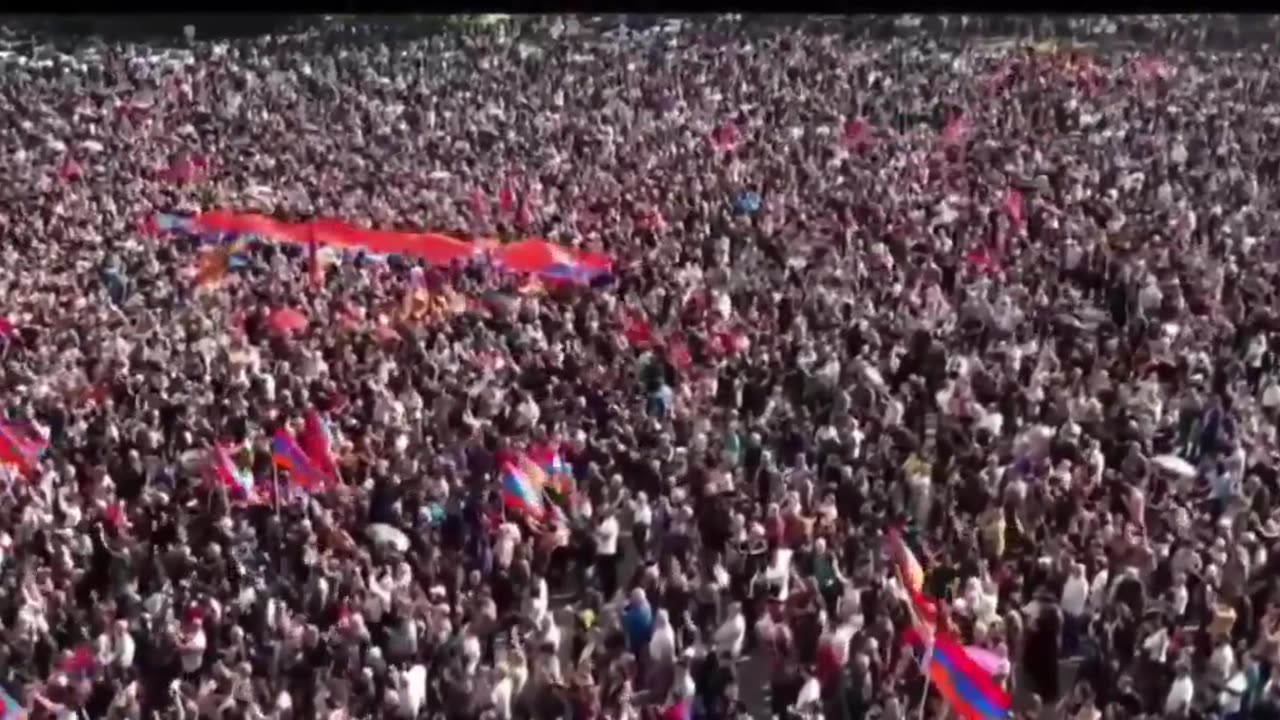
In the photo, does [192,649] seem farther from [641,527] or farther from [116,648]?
[641,527]

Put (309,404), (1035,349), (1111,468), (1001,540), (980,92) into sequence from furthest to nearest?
(980,92), (1035,349), (309,404), (1111,468), (1001,540)

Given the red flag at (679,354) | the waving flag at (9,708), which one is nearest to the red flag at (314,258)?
the red flag at (679,354)

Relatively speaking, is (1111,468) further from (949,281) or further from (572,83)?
(572,83)

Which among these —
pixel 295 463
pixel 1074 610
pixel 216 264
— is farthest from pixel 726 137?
pixel 1074 610

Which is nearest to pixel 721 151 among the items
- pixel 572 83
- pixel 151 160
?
pixel 572 83

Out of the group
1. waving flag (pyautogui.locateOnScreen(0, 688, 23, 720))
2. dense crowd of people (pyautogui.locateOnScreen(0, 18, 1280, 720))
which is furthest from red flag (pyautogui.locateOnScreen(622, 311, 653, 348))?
waving flag (pyautogui.locateOnScreen(0, 688, 23, 720))

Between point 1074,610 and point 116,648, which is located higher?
point 1074,610
